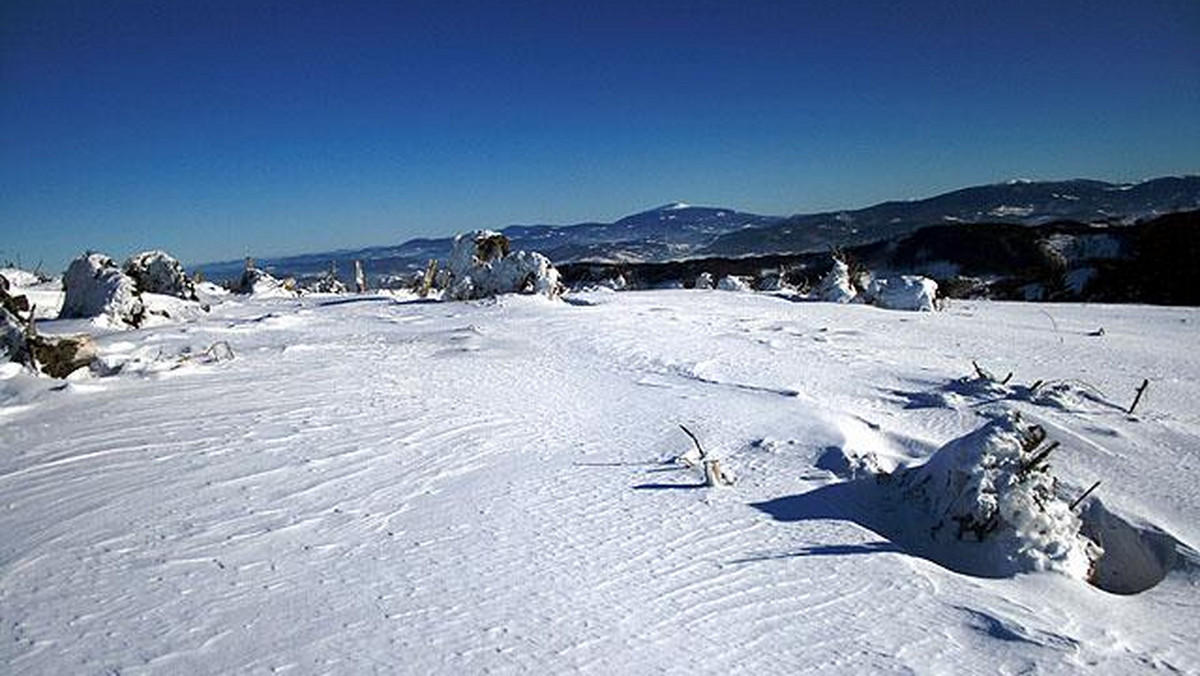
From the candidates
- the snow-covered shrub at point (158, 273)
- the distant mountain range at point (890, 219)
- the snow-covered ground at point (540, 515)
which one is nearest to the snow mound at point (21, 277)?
the snow-covered shrub at point (158, 273)

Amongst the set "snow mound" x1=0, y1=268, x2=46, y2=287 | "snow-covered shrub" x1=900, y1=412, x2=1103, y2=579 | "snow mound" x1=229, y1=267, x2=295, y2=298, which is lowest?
"snow-covered shrub" x1=900, y1=412, x2=1103, y2=579

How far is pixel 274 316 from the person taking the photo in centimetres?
770

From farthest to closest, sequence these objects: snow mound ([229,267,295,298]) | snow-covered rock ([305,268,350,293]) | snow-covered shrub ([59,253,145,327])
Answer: snow-covered rock ([305,268,350,293]), snow mound ([229,267,295,298]), snow-covered shrub ([59,253,145,327])

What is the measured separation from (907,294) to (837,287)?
3.72 ft

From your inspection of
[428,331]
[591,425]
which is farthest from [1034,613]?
[428,331]

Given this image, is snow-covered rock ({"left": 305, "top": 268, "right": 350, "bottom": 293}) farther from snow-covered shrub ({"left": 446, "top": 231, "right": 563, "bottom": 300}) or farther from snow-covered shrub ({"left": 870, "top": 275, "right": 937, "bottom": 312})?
snow-covered shrub ({"left": 870, "top": 275, "right": 937, "bottom": 312})

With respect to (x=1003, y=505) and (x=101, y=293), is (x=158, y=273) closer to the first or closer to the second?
(x=101, y=293)

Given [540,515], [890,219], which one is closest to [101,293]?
[540,515]

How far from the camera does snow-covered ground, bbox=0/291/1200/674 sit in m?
1.92

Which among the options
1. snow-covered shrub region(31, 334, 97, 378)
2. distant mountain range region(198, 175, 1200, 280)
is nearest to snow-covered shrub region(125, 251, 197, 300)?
snow-covered shrub region(31, 334, 97, 378)

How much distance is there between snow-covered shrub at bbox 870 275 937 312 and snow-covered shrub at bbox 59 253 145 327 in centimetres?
946

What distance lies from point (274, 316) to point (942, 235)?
1324 inches

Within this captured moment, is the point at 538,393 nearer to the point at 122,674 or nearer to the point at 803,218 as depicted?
the point at 122,674

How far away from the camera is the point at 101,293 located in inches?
285
